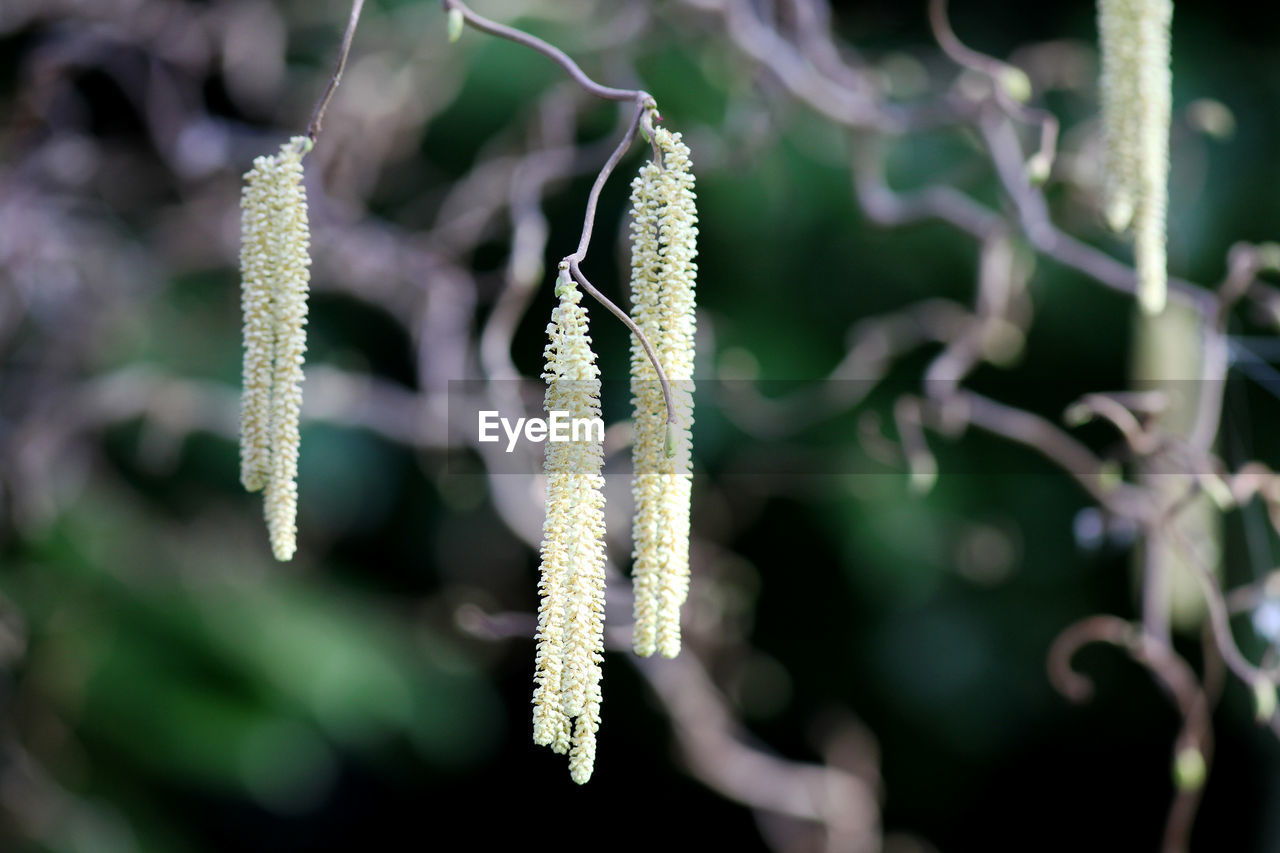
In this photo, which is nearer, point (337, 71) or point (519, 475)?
point (337, 71)

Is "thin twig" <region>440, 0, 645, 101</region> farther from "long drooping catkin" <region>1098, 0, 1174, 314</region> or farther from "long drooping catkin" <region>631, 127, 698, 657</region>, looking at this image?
"long drooping catkin" <region>1098, 0, 1174, 314</region>

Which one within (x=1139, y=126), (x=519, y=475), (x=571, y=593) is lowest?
(x=519, y=475)

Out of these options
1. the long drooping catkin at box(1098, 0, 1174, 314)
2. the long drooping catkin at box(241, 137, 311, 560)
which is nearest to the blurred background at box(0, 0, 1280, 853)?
the long drooping catkin at box(1098, 0, 1174, 314)

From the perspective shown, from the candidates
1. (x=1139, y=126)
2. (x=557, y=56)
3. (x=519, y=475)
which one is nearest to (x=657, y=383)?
(x=557, y=56)

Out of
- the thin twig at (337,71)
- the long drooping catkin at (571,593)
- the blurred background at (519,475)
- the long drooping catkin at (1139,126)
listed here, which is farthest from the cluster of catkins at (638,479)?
the blurred background at (519,475)

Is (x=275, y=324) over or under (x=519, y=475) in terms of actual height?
over

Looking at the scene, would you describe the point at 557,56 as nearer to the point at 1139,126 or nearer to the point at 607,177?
the point at 607,177

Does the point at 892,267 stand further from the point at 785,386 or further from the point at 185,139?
the point at 185,139
